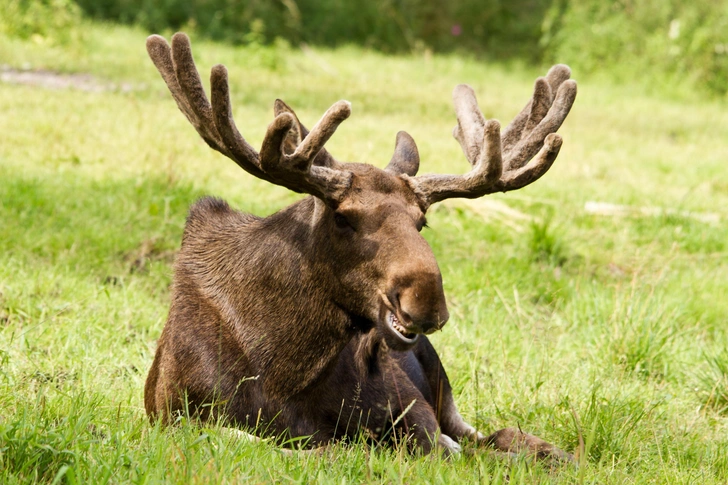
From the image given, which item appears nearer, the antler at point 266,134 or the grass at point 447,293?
the grass at point 447,293

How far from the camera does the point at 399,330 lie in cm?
375

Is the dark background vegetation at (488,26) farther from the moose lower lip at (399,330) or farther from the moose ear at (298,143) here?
the moose lower lip at (399,330)

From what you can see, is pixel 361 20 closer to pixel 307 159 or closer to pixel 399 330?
pixel 307 159

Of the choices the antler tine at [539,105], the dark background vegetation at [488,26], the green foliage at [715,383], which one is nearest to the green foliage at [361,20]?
the dark background vegetation at [488,26]

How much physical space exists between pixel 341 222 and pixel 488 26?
2513 centimetres

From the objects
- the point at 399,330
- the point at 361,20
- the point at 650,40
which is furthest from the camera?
the point at 361,20

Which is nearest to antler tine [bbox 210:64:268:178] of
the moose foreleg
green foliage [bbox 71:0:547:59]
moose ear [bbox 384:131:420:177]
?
moose ear [bbox 384:131:420:177]

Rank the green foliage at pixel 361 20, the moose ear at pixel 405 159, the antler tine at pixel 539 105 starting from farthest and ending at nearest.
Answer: the green foliage at pixel 361 20
the antler tine at pixel 539 105
the moose ear at pixel 405 159

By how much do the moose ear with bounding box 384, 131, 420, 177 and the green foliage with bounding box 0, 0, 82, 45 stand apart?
40.3 ft

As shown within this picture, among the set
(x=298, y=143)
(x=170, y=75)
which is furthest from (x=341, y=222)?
(x=170, y=75)

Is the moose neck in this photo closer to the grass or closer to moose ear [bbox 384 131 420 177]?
the grass

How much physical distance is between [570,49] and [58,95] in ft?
49.8

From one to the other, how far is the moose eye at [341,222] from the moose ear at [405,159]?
548 mm

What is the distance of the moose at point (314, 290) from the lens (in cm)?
386
